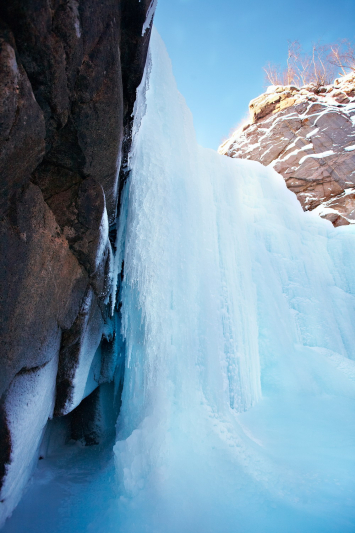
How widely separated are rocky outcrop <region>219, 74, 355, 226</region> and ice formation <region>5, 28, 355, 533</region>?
4104mm

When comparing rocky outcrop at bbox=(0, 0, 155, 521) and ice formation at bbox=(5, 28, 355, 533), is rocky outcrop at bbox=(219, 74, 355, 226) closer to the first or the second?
ice formation at bbox=(5, 28, 355, 533)

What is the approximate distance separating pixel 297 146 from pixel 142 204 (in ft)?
29.1

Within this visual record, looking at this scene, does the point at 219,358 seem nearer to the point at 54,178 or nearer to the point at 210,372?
the point at 210,372

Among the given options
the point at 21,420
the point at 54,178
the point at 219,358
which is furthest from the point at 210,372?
the point at 54,178

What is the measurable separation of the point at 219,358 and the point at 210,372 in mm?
270

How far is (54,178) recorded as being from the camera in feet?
8.30

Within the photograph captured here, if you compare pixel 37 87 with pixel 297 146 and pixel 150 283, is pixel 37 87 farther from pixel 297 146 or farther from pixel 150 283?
pixel 297 146

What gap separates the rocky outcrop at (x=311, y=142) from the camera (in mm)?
9453

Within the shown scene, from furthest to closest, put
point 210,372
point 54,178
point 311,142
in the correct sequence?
point 311,142
point 210,372
point 54,178

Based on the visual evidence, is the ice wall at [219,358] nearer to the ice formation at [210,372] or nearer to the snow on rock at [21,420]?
the ice formation at [210,372]

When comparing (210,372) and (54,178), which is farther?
(210,372)

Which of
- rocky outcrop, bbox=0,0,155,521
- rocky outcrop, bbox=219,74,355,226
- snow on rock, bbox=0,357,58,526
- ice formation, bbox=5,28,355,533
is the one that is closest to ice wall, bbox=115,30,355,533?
ice formation, bbox=5,28,355,533

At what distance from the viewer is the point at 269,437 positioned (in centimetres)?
359

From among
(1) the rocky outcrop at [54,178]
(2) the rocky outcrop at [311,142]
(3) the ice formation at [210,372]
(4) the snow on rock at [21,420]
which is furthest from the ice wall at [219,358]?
(2) the rocky outcrop at [311,142]
